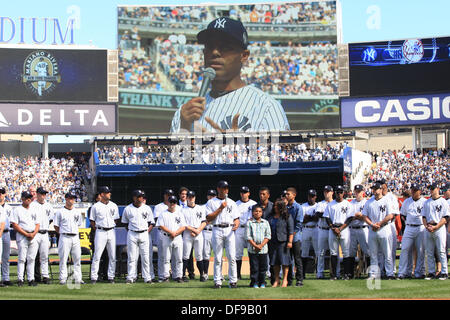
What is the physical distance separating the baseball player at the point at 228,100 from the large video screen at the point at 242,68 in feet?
0.18

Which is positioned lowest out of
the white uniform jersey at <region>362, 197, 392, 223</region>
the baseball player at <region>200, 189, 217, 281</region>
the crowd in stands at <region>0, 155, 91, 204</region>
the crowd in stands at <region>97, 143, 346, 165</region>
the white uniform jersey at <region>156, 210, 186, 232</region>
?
the baseball player at <region>200, 189, 217, 281</region>

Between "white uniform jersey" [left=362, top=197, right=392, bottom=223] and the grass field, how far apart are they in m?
1.31

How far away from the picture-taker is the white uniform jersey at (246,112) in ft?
131

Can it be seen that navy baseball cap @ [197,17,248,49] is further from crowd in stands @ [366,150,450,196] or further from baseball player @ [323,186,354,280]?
baseball player @ [323,186,354,280]

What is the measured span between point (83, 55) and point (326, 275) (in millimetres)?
28419

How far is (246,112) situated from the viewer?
1574 inches

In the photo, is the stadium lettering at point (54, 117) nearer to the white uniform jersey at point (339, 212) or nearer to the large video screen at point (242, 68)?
the large video screen at point (242, 68)

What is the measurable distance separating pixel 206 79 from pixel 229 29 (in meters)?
3.13

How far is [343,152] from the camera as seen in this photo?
118ft

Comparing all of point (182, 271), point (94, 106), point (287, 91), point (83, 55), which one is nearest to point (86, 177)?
point (94, 106)

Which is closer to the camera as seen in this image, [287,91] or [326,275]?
[326,275]

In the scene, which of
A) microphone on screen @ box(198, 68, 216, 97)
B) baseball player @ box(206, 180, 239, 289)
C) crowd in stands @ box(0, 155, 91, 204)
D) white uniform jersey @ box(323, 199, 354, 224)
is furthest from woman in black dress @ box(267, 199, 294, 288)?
microphone on screen @ box(198, 68, 216, 97)

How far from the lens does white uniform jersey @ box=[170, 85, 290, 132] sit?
39.9 m

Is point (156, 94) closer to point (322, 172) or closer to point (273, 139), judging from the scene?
point (273, 139)
